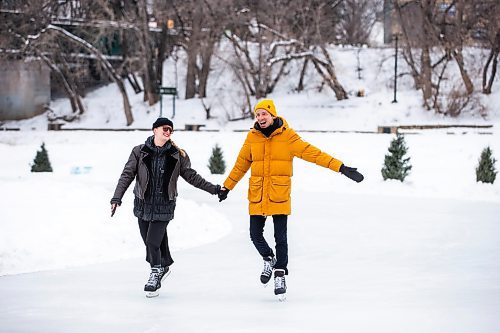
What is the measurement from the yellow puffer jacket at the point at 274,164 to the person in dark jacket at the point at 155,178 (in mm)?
638

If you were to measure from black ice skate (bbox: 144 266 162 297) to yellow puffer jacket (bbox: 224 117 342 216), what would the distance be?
1.07 meters

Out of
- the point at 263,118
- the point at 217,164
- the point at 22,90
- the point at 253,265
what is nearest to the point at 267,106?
the point at 263,118

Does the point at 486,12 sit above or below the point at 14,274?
above

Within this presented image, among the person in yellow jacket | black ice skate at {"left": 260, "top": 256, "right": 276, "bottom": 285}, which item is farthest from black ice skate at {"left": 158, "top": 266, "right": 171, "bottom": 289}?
the person in yellow jacket

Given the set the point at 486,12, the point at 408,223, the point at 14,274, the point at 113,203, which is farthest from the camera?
the point at 486,12

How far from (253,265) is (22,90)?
4608 cm

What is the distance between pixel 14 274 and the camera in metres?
10.1

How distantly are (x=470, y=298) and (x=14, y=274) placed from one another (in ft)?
15.2

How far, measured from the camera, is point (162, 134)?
834 centimetres

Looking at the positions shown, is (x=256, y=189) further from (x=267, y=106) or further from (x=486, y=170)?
(x=486, y=170)

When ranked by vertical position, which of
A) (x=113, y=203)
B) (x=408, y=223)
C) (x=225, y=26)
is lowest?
(x=408, y=223)

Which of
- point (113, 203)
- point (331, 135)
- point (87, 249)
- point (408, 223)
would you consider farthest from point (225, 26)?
point (113, 203)

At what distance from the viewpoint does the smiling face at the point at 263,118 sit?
827 cm

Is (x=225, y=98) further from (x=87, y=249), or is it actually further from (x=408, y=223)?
(x=87, y=249)
